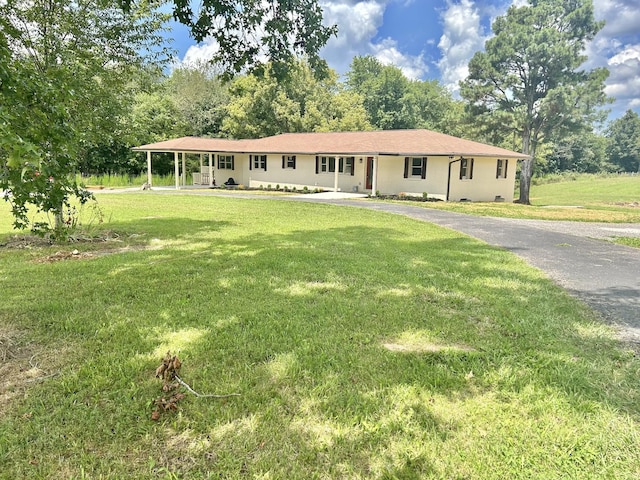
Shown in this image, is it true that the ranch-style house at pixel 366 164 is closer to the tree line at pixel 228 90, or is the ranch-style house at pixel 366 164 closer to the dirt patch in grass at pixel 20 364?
the tree line at pixel 228 90

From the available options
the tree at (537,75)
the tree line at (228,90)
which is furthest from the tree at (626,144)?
the tree at (537,75)

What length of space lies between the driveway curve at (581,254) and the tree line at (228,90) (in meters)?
4.74

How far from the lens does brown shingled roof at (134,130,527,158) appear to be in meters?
21.1

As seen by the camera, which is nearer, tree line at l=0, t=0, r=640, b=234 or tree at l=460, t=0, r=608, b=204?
tree line at l=0, t=0, r=640, b=234

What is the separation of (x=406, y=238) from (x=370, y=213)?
16.5 feet

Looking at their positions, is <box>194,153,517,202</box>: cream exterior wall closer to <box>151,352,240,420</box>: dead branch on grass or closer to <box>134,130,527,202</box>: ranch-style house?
<box>134,130,527,202</box>: ranch-style house

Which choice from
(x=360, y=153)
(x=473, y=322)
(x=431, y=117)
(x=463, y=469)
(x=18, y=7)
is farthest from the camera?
(x=431, y=117)

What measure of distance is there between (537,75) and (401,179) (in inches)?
428

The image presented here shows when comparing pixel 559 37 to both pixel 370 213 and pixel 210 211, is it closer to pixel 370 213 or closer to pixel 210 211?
pixel 370 213

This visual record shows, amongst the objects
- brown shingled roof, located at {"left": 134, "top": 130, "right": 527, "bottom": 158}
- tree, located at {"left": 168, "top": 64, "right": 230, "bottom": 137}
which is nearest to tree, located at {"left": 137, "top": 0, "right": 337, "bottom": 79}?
brown shingled roof, located at {"left": 134, "top": 130, "right": 527, "bottom": 158}

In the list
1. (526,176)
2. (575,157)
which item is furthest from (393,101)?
(575,157)

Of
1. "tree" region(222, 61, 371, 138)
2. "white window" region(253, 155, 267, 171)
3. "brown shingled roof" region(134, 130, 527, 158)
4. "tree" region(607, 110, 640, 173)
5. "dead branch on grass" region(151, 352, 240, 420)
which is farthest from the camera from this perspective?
"tree" region(607, 110, 640, 173)

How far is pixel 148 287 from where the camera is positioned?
509 cm

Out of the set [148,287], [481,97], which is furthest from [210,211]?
[481,97]
